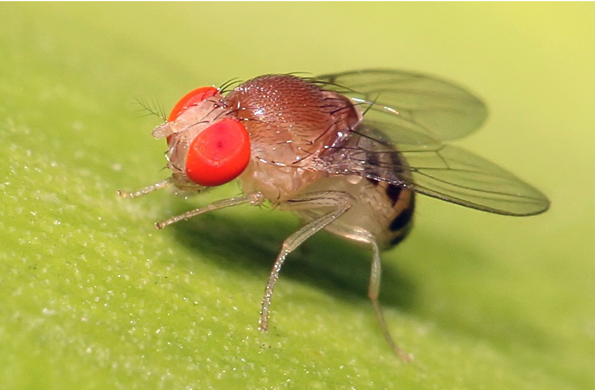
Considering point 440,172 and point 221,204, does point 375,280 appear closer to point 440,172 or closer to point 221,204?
point 440,172

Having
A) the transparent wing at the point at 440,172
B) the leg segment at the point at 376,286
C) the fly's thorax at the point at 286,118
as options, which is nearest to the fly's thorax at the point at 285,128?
the fly's thorax at the point at 286,118

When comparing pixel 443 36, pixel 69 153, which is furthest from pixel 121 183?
pixel 443 36

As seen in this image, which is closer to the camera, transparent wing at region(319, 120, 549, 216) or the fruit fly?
the fruit fly

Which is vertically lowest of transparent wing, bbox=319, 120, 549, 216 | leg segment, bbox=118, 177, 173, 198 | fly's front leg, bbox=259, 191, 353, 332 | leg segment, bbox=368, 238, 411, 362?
leg segment, bbox=368, 238, 411, 362

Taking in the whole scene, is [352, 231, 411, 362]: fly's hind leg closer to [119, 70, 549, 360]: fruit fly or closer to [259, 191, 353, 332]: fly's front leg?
[119, 70, 549, 360]: fruit fly

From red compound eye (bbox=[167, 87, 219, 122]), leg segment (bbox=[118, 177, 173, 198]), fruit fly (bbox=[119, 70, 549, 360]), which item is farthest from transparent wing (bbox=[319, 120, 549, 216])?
leg segment (bbox=[118, 177, 173, 198])

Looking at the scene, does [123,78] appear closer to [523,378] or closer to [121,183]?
[121,183]
